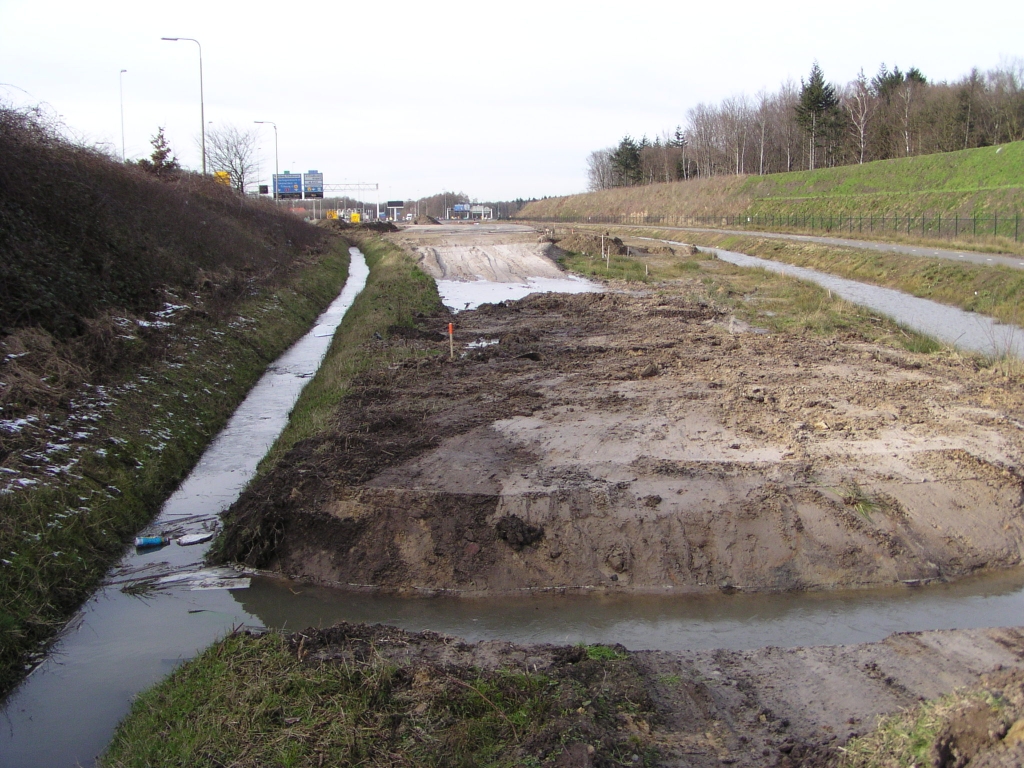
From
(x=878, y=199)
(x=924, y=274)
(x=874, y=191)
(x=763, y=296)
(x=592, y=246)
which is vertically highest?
(x=874, y=191)

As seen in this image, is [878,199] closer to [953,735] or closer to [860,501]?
[860,501]

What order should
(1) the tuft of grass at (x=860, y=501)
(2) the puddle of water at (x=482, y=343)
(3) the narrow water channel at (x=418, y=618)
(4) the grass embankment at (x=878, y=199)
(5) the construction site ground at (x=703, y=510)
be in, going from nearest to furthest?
(5) the construction site ground at (x=703, y=510) → (3) the narrow water channel at (x=418, y=618) → (1) the tuft of grass at (x=860, y=501) → (2) the puddle of water at (x=482, y=343) → (4) the grass embankment at (x=878, y=199)

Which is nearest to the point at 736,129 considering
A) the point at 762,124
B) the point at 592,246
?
the point at 762,124

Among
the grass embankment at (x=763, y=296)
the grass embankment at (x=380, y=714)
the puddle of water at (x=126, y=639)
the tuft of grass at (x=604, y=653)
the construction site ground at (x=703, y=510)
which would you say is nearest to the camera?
the grass embankment at (x=380, y=714)

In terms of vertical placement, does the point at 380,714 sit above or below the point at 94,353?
below

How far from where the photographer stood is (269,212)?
5175 cm

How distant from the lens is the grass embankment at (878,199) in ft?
173

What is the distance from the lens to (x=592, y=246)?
52438mm

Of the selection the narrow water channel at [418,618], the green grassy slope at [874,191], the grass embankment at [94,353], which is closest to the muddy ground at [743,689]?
the narrow water channel at [418,618]

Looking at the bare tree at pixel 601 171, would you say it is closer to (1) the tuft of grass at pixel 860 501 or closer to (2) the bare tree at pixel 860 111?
(2) the bare tree at pixel 860 111

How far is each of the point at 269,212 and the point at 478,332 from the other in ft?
108

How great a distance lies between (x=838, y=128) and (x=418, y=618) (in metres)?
101

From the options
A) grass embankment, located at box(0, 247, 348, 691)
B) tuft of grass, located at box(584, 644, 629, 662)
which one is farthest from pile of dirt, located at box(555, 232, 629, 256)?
tuft of grass, located at box(584, 644, 629, 662)

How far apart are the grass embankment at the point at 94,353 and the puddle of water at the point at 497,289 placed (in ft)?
20.6
